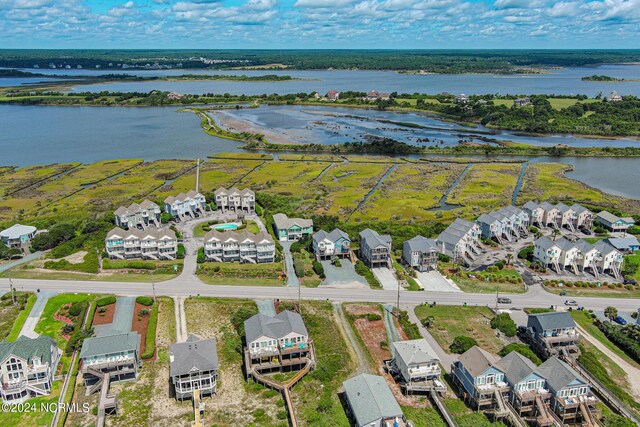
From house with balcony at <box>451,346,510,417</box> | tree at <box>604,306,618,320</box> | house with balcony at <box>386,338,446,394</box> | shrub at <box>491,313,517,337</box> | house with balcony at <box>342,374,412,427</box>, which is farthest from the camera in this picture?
tree at <box>604,306,618,320</box>

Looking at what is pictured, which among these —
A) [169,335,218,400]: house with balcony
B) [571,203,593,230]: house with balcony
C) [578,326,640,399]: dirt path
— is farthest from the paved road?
[571,203,593,230]: house with balcony

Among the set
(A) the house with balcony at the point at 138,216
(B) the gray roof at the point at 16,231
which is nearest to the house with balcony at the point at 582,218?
(A) the house with balcony at the point at 138,216

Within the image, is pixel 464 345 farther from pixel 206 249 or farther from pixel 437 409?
pixel 206 249

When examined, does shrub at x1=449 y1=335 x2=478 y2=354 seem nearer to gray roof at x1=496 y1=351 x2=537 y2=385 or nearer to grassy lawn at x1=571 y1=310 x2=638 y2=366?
gray roof at x1=496 y1=351 x2=537 y2=385

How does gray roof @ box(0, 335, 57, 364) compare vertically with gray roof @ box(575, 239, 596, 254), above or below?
above

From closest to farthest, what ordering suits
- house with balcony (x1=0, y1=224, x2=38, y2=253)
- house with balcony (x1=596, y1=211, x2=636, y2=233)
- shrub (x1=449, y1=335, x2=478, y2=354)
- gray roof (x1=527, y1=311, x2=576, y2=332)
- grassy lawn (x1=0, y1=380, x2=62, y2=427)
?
grassy lawn (x1=0, y1=380, x2=62, y2=427) → shrub (x1=449, y1=335, x2=478, y2=354) → gray roof (x1=527, y1=311, x2=576, y2=332) → house with balcony (x1=0, y1=224, x2=38, y2=253) → house with balcony (x1=596, y1=211, x2=636, y2=233)

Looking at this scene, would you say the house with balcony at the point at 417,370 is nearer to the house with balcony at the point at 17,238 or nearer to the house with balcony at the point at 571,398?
the house with balcony at the point at 571,398

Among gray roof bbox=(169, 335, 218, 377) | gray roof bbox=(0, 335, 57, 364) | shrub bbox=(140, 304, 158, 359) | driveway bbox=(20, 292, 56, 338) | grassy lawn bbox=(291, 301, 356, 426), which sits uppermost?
gray roof bbox=(0, 335, 57, 364)

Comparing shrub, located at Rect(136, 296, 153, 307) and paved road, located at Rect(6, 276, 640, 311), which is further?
paved road, located at Rect(6, 276, 640, 311)
